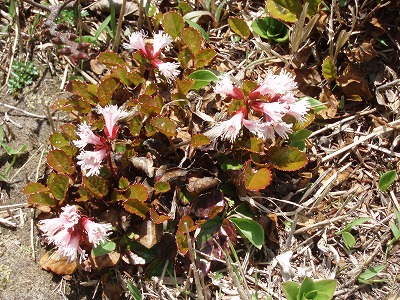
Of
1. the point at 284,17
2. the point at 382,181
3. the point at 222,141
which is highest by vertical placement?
the point at 284,17

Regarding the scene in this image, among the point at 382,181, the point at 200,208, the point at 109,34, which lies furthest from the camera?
the point at 109,34

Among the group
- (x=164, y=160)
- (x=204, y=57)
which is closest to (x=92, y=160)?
(x=164, y=160)

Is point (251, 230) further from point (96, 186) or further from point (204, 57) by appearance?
point (204, 57)

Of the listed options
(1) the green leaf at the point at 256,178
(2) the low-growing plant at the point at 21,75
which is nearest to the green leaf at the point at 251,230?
(1) the green leaf at the point at 256,178

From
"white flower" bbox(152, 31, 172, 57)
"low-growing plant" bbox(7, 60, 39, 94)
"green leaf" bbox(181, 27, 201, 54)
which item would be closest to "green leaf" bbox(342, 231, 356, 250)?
"green leaf" bbox(181, 27, 201, 54)

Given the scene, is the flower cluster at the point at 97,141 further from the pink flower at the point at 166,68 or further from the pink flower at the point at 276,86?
the pink flower at the point at 276,86

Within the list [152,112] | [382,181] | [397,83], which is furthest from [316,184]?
[152,112]

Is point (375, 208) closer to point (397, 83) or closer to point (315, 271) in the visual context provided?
point (315, 271)
